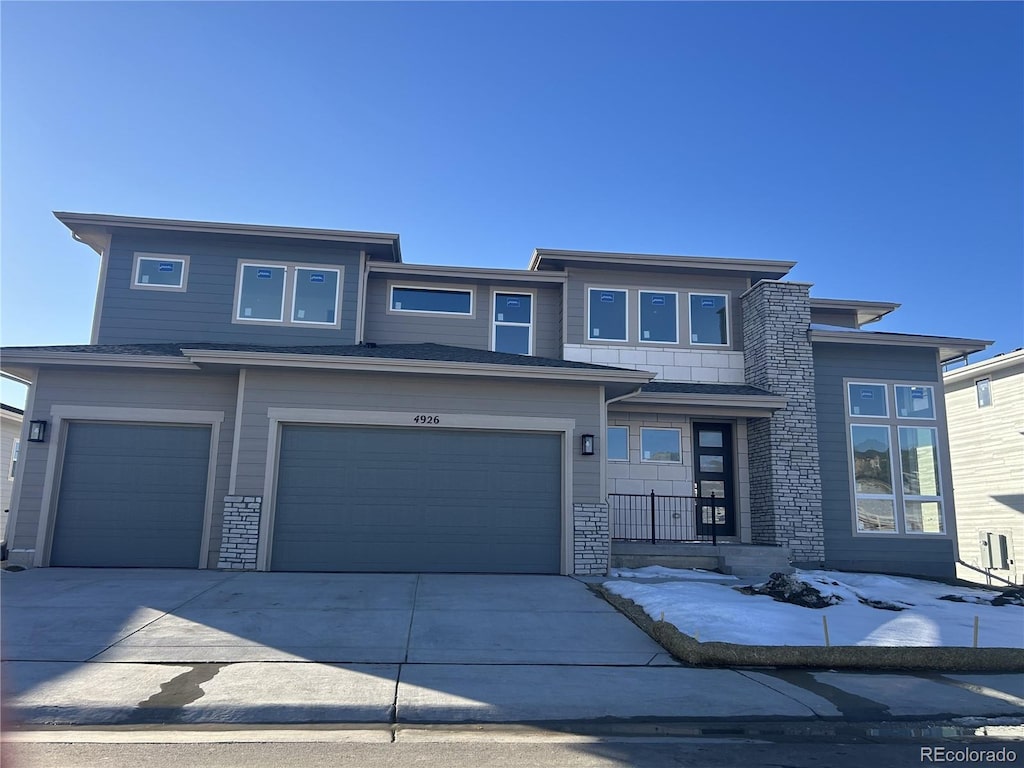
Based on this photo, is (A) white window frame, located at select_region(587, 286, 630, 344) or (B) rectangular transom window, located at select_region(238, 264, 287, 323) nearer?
(B) rectangular transom window, located at select_region(238, 264, 287, 323)

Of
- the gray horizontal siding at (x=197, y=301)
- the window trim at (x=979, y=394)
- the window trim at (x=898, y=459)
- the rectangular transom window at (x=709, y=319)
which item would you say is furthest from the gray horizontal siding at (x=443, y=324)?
the window trim at (x=979, y=394)

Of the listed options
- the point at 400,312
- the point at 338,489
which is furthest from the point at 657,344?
the point at 338,489

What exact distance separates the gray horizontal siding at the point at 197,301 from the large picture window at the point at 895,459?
10.1 m

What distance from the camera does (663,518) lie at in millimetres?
13422

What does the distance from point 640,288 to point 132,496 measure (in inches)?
394

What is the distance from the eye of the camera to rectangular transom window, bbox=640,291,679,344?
1444 cm

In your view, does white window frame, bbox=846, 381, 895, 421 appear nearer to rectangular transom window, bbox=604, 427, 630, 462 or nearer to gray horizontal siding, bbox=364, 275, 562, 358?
rectangular transom window, bbox=604, 427, 630, 462

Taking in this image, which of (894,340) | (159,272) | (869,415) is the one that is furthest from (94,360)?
(894,340)

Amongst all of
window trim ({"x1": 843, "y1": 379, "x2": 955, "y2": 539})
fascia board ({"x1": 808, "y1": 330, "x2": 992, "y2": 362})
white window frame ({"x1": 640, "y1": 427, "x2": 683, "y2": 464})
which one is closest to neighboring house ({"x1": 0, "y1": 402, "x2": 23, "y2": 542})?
white window frame ({"x1": 640, "y1": 427, "x2": 683, "y2": 464})

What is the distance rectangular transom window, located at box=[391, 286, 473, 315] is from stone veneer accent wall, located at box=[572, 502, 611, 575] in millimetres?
5128

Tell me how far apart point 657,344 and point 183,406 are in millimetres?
8848

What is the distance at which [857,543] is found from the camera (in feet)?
44.0

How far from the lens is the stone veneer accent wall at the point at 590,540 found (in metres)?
11.1

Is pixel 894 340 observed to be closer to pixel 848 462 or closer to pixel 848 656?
pixel 848 462
